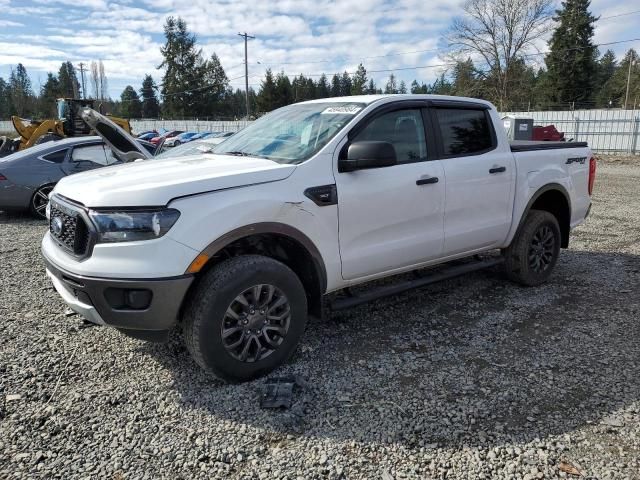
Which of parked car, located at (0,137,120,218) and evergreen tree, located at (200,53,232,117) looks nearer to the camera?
parked car, located at (0,137,120,218)

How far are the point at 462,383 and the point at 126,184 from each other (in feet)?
8.29

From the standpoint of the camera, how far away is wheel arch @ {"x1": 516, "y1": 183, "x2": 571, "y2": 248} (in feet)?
17.5

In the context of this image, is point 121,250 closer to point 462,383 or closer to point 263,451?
point 263,451

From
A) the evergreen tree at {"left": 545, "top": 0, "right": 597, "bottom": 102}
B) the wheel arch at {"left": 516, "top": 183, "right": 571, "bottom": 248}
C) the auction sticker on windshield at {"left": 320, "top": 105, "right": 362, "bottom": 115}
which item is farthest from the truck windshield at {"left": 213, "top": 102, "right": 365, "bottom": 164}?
the evergreen tree at {"left": 545, "top": 0, "right": 597, "bottom": 102}

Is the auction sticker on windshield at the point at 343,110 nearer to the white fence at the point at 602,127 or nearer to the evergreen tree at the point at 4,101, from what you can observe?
the white fence at the point at 602,127

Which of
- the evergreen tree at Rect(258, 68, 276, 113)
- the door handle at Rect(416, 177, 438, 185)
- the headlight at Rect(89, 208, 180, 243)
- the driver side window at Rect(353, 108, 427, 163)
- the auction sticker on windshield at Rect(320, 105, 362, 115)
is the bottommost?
the headlight at Rect(89, 208, 180, 243)

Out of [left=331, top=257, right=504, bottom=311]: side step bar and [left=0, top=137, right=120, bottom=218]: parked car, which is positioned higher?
[left=0, top=137, right=120, bottom=218]: parked car

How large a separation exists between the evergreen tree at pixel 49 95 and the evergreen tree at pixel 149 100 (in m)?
14.8

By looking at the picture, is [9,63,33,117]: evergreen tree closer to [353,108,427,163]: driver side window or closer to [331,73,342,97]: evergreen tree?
[331,73,342,97]: evergreen tree

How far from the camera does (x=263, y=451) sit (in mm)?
2699

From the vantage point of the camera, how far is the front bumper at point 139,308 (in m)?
2.91

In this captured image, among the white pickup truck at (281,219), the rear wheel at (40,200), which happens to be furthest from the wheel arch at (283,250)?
the rear wheel at (40,200)

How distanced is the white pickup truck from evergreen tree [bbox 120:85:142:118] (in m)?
97.6

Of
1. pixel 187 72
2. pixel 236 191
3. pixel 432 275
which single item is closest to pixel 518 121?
pixel 432 275
